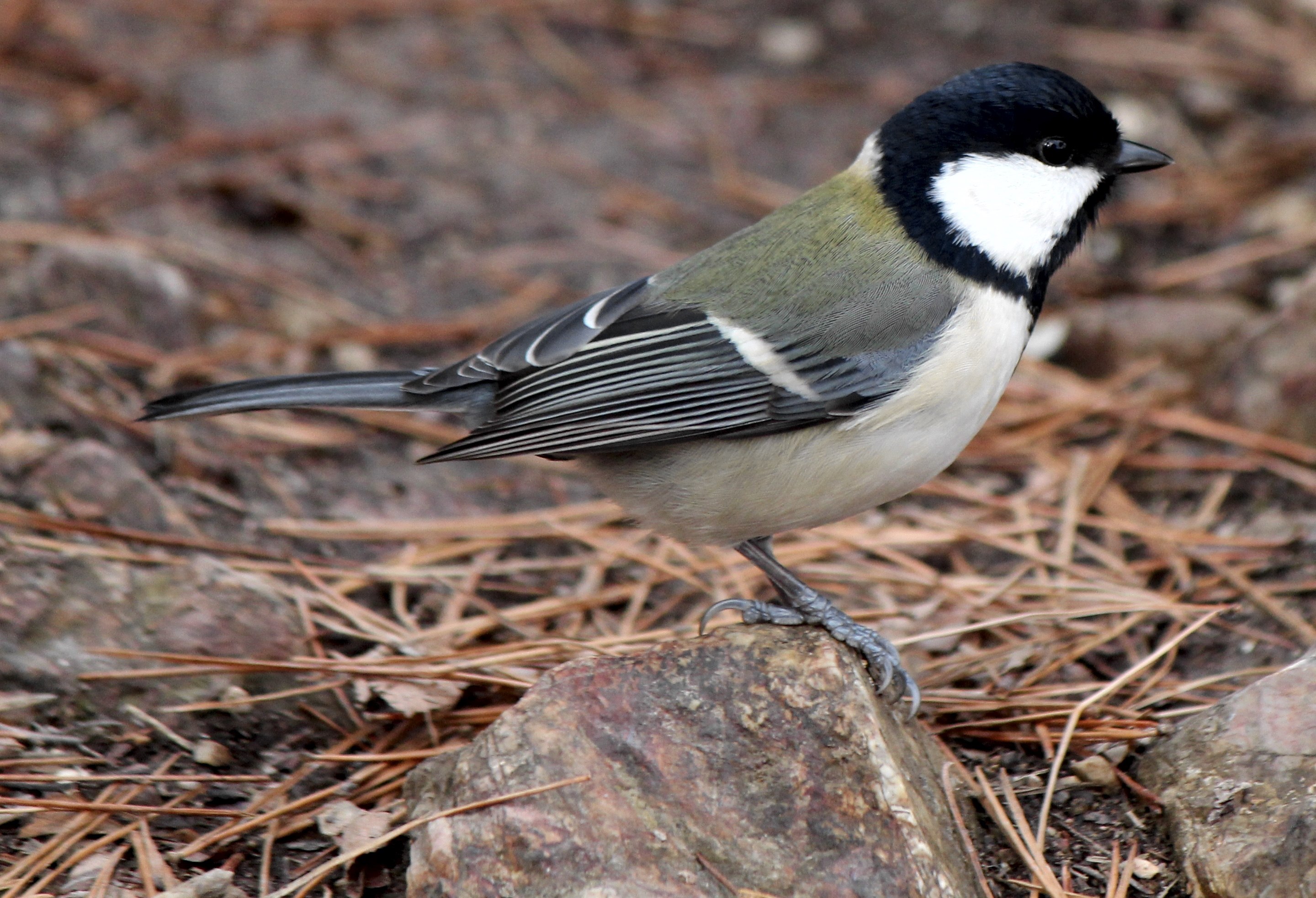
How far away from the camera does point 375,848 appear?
6.64 feet

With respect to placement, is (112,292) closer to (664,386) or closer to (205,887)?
(664,386)

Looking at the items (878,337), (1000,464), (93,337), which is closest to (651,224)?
(1000,464)

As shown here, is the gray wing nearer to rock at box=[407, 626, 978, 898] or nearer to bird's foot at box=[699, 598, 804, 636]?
bird's foot at box=[699, 598, 804, 636]

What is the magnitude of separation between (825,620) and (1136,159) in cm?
119

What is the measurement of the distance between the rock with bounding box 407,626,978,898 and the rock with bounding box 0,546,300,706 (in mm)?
575

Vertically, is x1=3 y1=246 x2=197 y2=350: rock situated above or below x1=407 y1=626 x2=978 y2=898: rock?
above

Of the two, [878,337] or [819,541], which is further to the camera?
[819,541]

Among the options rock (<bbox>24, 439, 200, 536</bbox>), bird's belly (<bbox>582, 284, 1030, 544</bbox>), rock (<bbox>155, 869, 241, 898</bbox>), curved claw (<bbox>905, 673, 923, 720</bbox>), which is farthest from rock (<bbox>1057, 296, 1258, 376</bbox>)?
rock (<bbox>155, 869, 241, 898</bbox>)

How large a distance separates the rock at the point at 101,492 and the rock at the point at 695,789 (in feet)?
3.54

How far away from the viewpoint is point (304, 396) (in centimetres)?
260

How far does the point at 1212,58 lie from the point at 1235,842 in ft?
13.4

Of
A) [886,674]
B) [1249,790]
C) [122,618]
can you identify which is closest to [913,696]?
[886,674]

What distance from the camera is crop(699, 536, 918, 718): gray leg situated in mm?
2367

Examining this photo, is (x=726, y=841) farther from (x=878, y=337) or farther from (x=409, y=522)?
(x=409, y=522)
